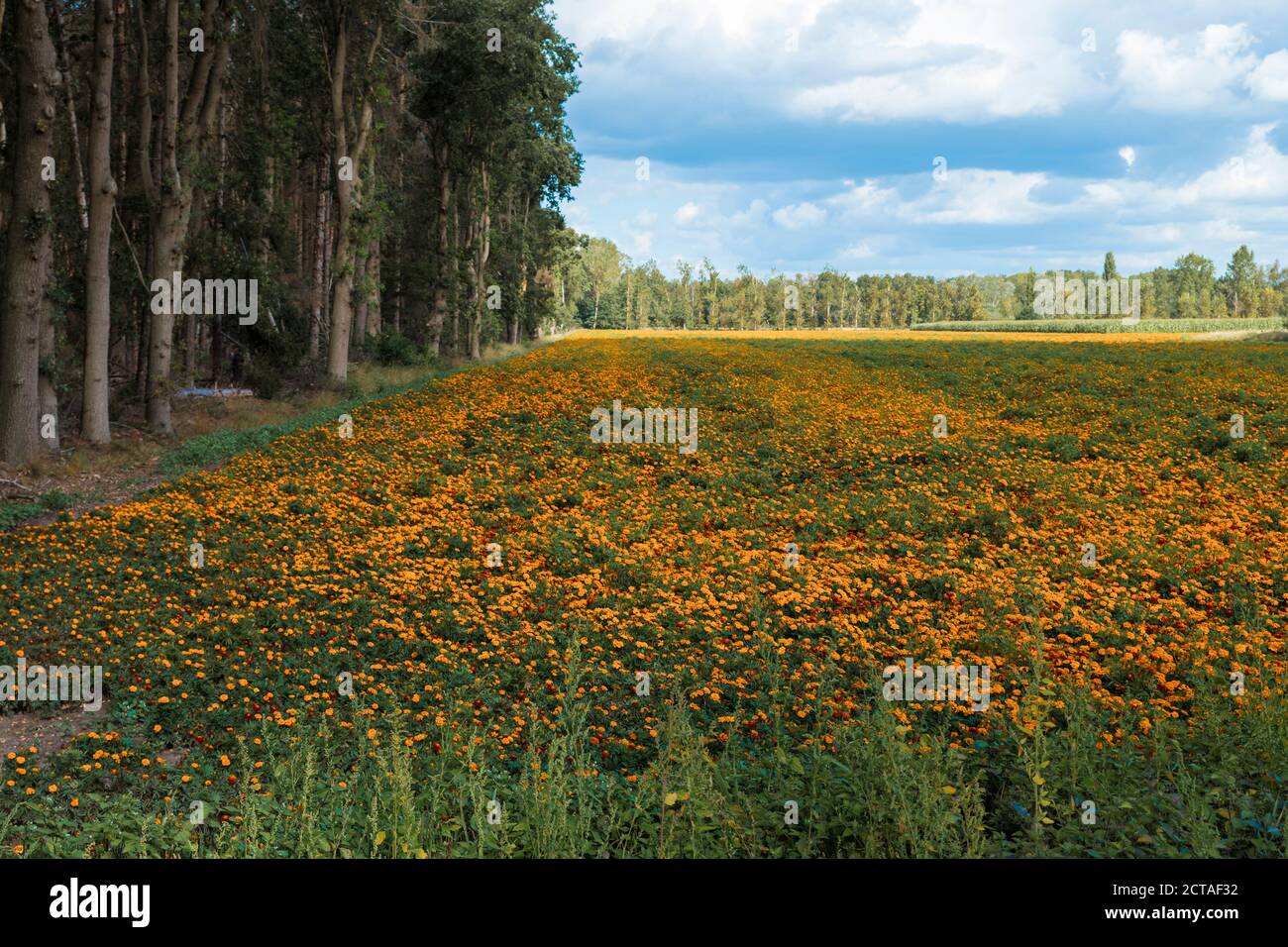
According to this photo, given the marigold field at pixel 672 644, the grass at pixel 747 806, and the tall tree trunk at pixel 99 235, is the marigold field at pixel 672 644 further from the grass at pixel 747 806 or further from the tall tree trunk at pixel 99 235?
the tall tree trunk at pixel 99 235

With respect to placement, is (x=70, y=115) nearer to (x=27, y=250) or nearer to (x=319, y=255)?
(x=27, y=250)

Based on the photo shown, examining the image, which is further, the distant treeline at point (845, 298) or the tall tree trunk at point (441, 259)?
the distant treeline at point (845, 298)

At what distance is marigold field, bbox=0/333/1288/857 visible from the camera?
578cm

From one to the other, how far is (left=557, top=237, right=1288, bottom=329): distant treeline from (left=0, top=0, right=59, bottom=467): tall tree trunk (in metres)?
143

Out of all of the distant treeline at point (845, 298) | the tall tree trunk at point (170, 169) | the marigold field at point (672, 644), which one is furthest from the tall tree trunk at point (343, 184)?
the distant treeline at point (845, 298)

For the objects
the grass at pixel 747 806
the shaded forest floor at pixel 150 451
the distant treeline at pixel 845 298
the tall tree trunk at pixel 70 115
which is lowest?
the grass at pixel 747 806

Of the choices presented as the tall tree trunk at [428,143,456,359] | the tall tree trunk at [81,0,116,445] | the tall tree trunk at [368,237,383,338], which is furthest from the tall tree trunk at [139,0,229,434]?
the tall tree trunk at [428,143,456,359]

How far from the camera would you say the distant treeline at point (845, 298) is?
16662 centimetres

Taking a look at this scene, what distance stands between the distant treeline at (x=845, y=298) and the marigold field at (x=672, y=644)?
144 metres

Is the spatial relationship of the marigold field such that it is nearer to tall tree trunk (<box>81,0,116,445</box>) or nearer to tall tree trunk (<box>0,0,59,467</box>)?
tall tree trunk (<box>0,0,59,467</box>)

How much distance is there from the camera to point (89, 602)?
10836mm

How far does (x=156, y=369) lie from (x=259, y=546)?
1044 cm

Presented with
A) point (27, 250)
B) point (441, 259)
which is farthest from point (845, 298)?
point (27, 250)
